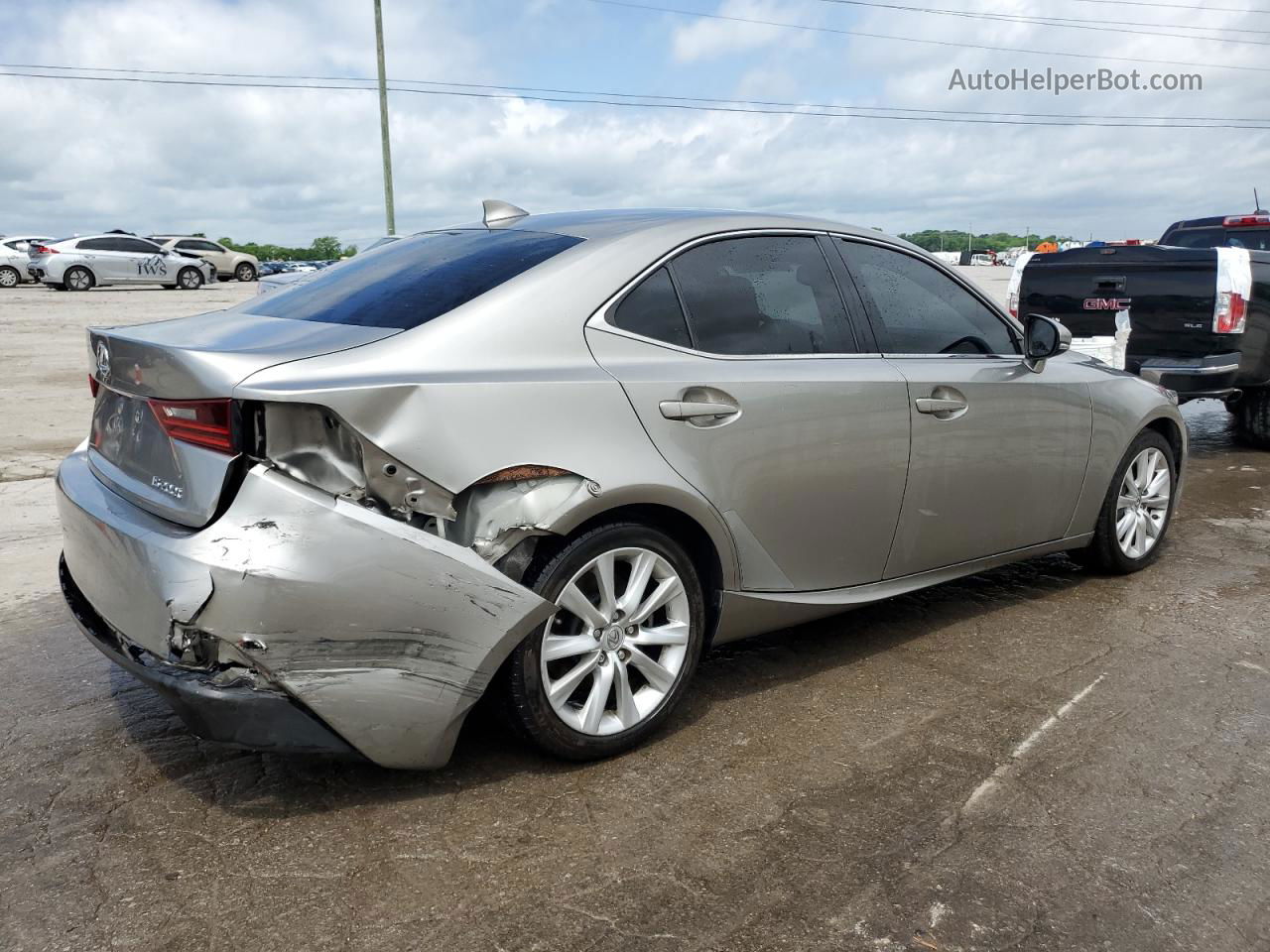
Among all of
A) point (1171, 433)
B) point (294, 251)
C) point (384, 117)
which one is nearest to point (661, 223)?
A: point (1171, 433)

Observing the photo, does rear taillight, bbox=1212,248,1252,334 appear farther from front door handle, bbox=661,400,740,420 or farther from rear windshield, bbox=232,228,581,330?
rear windshield, bbox=232,228,581,330

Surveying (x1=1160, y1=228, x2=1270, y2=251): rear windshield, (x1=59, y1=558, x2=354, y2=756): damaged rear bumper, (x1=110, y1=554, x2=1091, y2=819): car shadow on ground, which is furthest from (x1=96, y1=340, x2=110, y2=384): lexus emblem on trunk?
(x1=1160, y1=228, x2=1270, y2=251): rear windshield

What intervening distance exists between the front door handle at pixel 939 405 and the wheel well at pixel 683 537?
1071 mm

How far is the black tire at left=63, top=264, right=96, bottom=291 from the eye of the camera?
29.4 m

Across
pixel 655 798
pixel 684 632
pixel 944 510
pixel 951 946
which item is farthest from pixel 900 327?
pixel 951 946

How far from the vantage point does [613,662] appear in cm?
338

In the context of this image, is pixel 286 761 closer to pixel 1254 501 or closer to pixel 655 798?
pixel 655 798

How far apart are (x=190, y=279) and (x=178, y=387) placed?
31.4m

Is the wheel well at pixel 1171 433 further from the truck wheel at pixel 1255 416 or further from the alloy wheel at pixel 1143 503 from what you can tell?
the truck wheel at pixel 1255 416

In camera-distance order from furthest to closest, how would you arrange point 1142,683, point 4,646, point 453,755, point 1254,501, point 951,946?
point 1254,501 → point 4,646 → point 1142,683 → point 453,755 → point 951,946

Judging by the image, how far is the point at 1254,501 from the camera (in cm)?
732

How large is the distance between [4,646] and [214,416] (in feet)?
7.30

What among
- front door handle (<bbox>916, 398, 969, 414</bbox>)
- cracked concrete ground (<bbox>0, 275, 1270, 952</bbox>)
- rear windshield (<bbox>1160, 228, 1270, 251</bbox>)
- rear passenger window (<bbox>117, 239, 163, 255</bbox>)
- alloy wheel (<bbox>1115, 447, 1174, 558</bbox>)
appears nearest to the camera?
cracked concrete ground (<bbox>0, 275, 1270, 952</bbox>)

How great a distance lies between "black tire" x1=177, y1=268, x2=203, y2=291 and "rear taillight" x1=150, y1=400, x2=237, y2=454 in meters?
30.9
